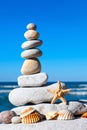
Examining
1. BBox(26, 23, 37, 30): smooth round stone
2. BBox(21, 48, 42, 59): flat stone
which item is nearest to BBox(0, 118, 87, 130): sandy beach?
BBox(21, 48, 42, 59): flat stone

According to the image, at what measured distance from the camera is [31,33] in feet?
38.9

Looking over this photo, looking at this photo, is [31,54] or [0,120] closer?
[0,120]

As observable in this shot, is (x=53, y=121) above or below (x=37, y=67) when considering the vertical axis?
below

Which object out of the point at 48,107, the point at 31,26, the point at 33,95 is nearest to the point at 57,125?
the point at 48,107

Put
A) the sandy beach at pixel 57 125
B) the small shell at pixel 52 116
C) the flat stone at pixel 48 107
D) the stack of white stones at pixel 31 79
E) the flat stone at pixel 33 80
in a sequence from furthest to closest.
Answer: the flat stone at pixel 33 80 → the stack of white stones at pixel 31 79 → the flat stone at pixel 48 107 → the small shell at pixel 52 116 → the sandy beach at pixel 57 125

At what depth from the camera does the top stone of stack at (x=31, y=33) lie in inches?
467

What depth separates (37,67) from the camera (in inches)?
468

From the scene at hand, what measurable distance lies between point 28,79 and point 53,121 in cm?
192

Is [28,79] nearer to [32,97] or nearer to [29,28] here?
[32,97]

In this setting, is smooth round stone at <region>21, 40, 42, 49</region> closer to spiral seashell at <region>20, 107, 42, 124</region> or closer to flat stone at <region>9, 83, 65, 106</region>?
flat stone at <region>9, 83, 65, 106</region>

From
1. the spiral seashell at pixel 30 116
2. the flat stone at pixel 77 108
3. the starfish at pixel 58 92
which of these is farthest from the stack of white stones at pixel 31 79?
the spiral seashell at pixel 30 116

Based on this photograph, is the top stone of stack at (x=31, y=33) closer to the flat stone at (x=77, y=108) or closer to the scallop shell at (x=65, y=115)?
the flat stone at (x=77, y=108)

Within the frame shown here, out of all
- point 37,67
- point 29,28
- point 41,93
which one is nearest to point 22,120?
point 41,93

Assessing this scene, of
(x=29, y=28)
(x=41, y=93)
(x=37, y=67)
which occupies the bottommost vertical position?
(x=41, y=93)
